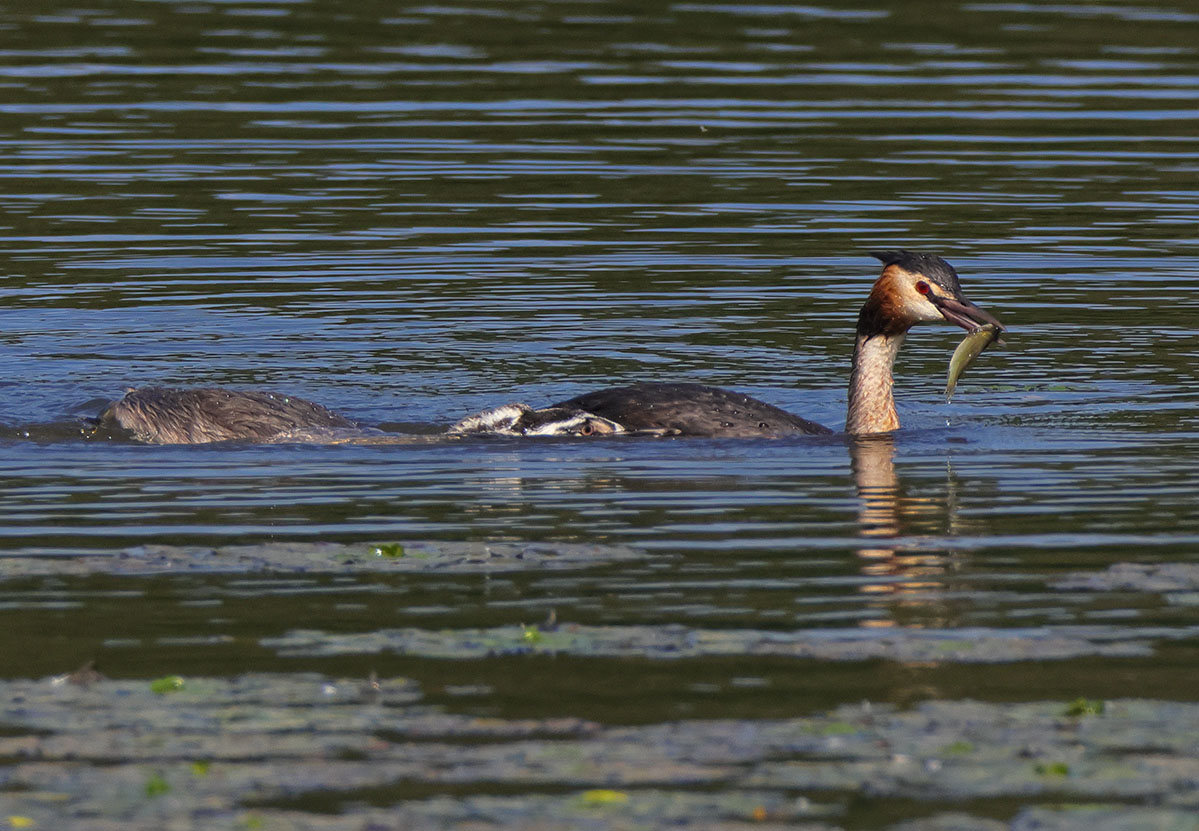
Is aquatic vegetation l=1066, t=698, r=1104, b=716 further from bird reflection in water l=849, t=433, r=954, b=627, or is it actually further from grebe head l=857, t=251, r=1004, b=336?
grebe head l=857, t=251, r=1004, b=336

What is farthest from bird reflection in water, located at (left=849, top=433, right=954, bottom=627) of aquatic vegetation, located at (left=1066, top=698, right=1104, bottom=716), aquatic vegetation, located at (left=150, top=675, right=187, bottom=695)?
aquatic vegetation, located at (left=150, top=675, right=187, bottom=695)

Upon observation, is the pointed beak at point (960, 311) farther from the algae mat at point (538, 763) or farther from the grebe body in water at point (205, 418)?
the algae mat at point (538, 763)

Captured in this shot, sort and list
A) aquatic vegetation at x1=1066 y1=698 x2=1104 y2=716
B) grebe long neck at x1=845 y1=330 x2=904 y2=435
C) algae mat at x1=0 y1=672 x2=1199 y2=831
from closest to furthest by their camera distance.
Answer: algae mat at x1=0 y1=672 x2=1199 y2=831
aquatic vegetation at x1=1066 y1=698 x2=1104 y2=716
grebe long neck at x1=845 y1=330 x2=904 y2=435

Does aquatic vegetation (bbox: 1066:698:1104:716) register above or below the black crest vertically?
below

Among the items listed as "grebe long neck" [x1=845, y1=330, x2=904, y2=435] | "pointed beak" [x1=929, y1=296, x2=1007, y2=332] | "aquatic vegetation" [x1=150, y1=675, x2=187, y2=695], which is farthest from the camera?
"grebe long neck" [x1=845, y1=330, x2=904, y2=435]

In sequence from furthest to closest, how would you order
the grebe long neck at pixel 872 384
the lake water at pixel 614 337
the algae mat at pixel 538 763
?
the grebe long neck at pixel 872 384 → the lake water at pixel 614 337 → the algae mat at pixel 538 763

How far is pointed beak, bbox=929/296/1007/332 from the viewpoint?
12.4 m

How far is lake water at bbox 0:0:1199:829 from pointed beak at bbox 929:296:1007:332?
2.50ft

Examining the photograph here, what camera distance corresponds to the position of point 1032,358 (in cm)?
1540

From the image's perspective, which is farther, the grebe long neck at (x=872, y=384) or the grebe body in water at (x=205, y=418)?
the grebe long neck at (x=872, y=384)

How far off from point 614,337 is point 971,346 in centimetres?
401

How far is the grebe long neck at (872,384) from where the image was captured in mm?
12961

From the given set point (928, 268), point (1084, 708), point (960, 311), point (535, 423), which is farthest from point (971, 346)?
point (1084, 708)

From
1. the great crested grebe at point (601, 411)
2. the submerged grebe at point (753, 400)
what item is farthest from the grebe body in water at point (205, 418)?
the submerged grebe at point (753, 400)
